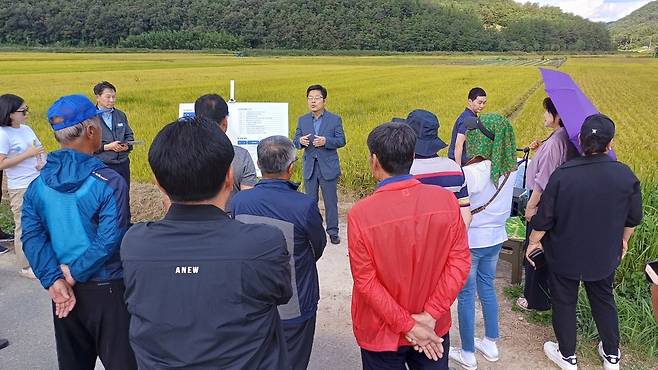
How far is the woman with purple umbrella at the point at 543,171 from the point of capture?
3.59 metres

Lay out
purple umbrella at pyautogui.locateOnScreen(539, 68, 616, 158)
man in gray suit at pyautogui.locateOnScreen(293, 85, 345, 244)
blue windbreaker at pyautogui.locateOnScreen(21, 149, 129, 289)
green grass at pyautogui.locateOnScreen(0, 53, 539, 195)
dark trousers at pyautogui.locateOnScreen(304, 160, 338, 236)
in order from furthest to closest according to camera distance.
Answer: green grass at pyautogui.locateOnScreen(0, 53, 539, 195)
dark trousers at pyautogui.locateOnScreen(304, 160, 338, 236)
man in gray suit at pyautogui.locateOnScreen(293, 85, 345, 244)
purple umbrella at pyautogui.locateOnScreen(539, 68, 616, 158)
blue windbreaker at pyautogui.locateOnScreen(21, 149, 129, 289)

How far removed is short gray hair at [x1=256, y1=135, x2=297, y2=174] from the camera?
243cm

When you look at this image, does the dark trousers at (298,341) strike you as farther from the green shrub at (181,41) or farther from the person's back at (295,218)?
the green shrub at (181,41)

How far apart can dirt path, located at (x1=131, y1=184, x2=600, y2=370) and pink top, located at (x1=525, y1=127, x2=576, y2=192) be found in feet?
3.63

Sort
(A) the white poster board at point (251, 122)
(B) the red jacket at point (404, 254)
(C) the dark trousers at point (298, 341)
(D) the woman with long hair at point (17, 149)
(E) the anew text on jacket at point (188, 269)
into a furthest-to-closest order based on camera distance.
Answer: (A) the white poster board at point (251, 122), (D) the woman with long hair at point (17, 149), (C) the dark trousers at point (298, 341), (B) the red jacket at point (404, 254), (E) the anew text on jacket at point (188, 269)

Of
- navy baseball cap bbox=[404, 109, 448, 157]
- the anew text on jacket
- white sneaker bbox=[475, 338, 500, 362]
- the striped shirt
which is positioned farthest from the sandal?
the anew text on jacket

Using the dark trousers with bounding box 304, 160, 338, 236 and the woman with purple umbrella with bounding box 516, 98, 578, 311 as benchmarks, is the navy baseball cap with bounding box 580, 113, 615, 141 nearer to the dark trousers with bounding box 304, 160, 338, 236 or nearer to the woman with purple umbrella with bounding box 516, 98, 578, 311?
the woman with purple umbrella with bounding box 516, 98, 578, 311

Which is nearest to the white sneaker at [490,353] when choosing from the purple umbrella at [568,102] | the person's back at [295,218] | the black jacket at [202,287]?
the purple umbrella at [568,102]

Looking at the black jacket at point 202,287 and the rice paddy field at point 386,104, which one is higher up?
the black jacket at point 202,287

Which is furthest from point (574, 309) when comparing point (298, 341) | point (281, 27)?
point (281, 27)

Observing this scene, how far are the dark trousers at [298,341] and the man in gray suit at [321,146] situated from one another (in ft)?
9.59

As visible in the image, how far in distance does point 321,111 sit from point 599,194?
3.22 meters

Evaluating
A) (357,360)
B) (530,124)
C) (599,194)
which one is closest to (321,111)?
(357,360)

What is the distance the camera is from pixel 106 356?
238 cm
